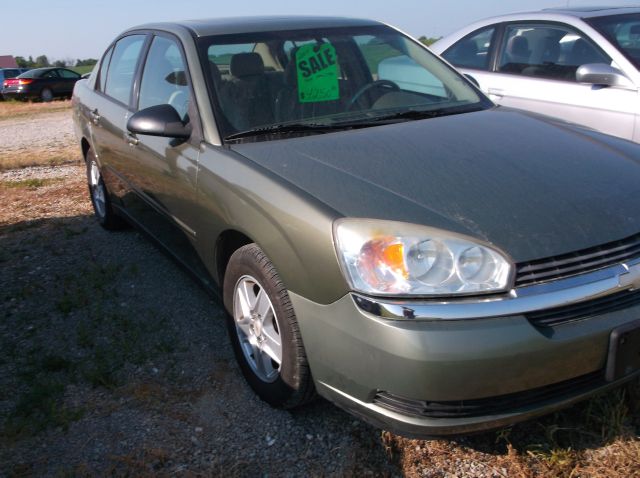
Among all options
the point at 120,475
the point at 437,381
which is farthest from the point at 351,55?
the point at 120,475

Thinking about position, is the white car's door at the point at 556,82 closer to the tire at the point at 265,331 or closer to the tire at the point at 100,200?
the tire at the point at 265,331

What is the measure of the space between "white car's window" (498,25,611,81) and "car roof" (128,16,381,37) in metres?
1.91

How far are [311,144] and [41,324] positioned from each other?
200 centimetres

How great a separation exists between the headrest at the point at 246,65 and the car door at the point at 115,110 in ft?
3.16

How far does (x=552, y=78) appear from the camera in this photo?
4820mm

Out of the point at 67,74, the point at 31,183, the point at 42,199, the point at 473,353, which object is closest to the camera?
the point at 473,353

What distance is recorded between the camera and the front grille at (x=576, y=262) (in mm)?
1879

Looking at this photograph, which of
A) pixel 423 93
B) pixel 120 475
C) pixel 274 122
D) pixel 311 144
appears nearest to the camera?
pixel 120 475

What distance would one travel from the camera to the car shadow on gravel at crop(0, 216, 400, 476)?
233 centimetres

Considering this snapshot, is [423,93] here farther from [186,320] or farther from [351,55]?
[186,320]

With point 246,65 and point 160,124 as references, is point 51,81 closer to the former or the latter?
point 246,65

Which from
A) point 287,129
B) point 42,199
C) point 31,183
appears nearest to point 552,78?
point 287,129

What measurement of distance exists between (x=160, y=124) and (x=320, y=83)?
2.74ft

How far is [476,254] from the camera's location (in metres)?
1.91
